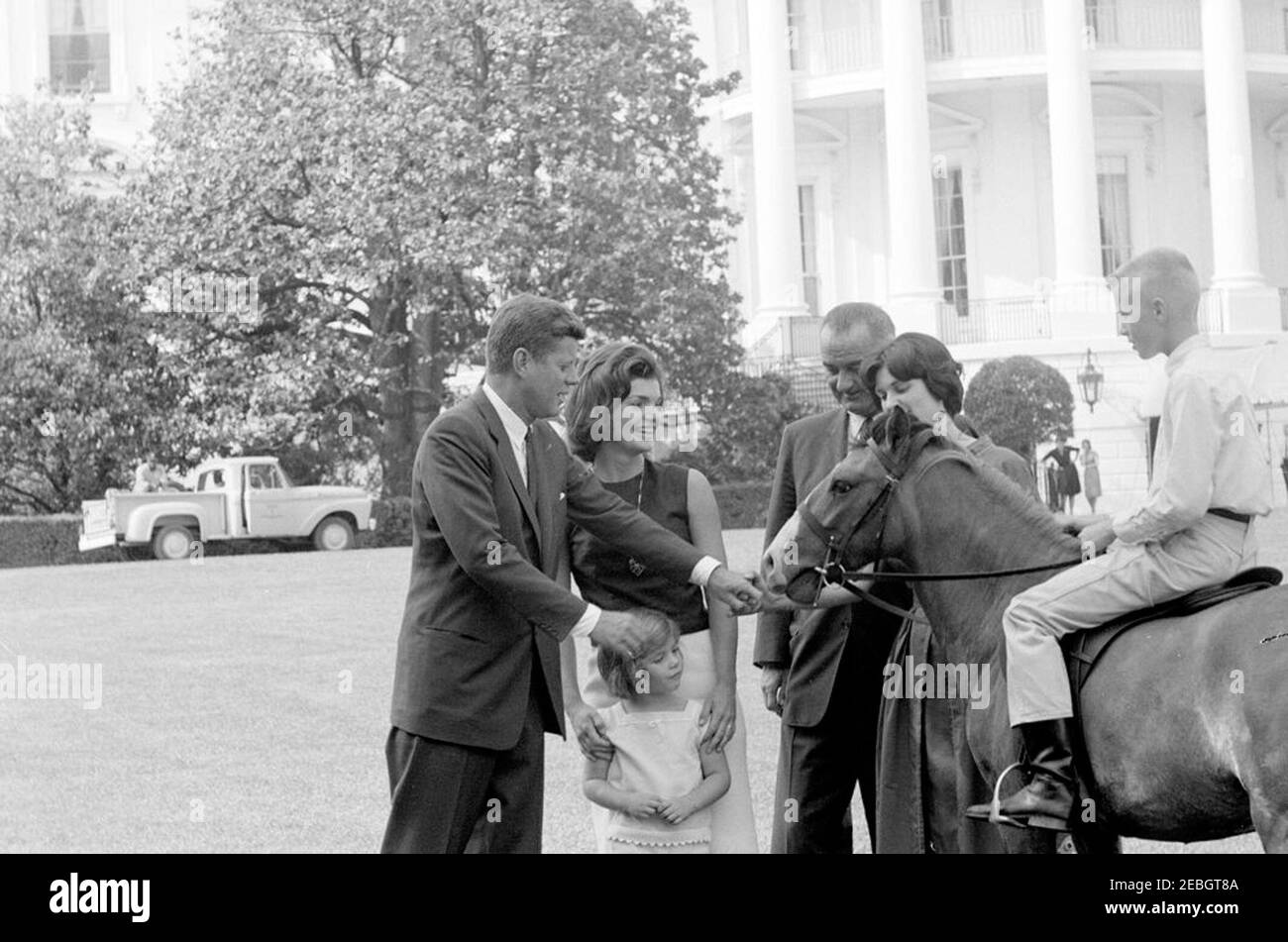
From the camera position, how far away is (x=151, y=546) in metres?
28.5

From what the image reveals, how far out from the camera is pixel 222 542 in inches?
1178

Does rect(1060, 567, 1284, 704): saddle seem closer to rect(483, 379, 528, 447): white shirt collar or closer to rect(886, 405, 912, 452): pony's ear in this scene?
rect(886, 405, 912, 452): pony's ear

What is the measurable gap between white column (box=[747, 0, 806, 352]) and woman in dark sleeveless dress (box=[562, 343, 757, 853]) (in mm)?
31219

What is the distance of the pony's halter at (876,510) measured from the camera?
5.82 meters

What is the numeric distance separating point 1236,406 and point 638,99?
2532cm

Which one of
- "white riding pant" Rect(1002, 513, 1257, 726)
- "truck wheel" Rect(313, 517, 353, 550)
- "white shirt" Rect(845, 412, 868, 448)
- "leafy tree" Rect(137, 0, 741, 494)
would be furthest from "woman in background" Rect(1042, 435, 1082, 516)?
"white riding pant" Rect(1002, 513, 1257, 726)

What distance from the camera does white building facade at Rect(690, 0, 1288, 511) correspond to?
3612 centimetres

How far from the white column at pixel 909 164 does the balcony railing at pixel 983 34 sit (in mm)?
2201

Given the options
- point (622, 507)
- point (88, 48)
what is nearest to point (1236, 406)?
point (622, 507)

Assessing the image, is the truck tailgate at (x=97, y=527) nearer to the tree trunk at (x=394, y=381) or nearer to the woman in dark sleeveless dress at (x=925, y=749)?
the tree trunk at (x=394, y=381)

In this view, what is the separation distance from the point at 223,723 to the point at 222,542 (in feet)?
56.8

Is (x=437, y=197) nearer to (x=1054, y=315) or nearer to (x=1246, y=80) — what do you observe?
(x=1054, y=315)

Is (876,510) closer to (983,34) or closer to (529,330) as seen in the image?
(529,330)

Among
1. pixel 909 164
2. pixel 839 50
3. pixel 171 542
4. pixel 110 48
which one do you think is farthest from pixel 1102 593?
pixel 110 48
